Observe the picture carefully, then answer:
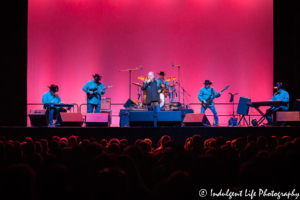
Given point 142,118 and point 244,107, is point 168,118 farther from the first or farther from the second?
point 244,107

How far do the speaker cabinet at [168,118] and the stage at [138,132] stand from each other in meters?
0.50

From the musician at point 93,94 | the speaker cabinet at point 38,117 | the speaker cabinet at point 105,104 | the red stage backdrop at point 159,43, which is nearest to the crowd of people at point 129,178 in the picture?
the speaker cabinet at point 38,117

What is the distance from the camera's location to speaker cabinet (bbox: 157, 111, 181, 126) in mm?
6879

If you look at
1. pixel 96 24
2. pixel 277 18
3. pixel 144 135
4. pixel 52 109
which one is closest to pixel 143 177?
pixel 144 135

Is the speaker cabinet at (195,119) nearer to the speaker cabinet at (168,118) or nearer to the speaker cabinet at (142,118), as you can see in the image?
the speaker cabinet at (168,118)

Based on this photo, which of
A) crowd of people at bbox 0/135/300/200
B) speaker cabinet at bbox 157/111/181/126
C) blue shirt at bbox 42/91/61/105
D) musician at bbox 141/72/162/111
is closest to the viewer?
crowd of people at bbox 0/135/300/200

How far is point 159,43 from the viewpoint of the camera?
11891 millimetres

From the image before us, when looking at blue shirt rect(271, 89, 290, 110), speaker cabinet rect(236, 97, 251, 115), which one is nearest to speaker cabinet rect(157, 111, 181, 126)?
speaker cabinet rect(236, 97, 251, 115)

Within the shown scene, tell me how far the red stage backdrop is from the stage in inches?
209

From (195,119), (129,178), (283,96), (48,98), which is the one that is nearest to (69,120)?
(48,98)

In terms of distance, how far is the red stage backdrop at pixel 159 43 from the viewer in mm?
11680

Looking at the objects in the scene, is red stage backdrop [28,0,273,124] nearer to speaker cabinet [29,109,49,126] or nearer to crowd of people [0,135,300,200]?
speaker cabinet [29,109,49,126]

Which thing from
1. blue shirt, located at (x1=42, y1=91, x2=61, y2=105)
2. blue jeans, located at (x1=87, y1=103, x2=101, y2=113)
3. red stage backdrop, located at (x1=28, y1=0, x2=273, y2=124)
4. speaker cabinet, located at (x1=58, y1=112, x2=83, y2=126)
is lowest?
speaker cabinet, located at (x1=58, y1=112, x2=83, y2=126)

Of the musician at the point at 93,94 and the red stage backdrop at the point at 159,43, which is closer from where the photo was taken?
the musician at the point at 93,94
